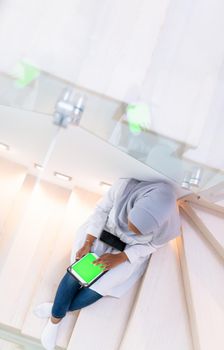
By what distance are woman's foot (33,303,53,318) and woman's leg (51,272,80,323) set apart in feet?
0.20

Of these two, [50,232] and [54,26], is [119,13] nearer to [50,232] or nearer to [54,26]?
[54,26]

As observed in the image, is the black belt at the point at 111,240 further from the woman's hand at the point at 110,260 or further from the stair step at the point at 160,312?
the stair step at the point at 160,312

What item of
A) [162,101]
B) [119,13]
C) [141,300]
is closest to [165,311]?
[141,300]

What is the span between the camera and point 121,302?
5.53ft

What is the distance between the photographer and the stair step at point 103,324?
1590 mm

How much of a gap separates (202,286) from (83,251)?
599mm

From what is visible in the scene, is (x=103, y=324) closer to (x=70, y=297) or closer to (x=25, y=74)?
(x=70, y=297)

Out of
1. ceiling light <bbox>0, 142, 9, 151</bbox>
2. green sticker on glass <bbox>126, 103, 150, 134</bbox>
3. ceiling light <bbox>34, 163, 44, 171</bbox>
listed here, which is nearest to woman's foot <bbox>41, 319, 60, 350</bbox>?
ceiling light <bbox>34, 163, 44, 171</bbox>

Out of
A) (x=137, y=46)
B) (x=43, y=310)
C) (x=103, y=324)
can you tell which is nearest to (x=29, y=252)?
(x=43, y=310)

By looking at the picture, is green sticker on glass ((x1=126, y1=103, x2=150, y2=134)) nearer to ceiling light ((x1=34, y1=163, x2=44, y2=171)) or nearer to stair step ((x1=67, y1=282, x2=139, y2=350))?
ceiling light ((x1=34, y1=163, x2=44, y2=171))

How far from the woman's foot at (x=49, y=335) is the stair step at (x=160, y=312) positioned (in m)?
0.34

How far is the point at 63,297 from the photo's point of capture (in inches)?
63.3

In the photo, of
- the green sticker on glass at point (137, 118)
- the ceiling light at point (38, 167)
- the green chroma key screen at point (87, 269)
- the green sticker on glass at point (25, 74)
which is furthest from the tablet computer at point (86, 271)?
the green sticker on glass at point (25, 74)

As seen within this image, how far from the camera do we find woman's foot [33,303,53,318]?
5.45 ft
